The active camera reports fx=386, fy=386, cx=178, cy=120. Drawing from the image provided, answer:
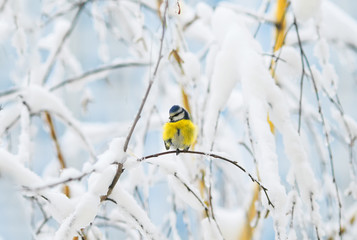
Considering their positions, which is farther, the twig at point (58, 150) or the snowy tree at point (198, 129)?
the twig at point (58, 150)

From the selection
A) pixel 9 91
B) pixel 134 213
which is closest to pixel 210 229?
pixel 134 213

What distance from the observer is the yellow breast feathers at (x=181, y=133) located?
2.52 feet

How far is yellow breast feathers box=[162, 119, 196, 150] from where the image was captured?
770 millimetres

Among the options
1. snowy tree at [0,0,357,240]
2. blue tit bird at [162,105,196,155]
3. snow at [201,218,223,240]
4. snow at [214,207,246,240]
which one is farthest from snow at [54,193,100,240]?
snow at [214,207,246,240]

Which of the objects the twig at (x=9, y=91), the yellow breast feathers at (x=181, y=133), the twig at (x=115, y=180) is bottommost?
the twig at (x=115, y=180)

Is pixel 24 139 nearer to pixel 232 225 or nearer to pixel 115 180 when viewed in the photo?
pixel 115 180

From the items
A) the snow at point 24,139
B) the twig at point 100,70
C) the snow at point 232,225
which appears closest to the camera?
the snow at point 24,139

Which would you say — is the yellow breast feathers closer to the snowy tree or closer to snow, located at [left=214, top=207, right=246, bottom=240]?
the snowy tree

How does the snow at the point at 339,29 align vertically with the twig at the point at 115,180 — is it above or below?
above

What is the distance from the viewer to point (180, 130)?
2.56 ft

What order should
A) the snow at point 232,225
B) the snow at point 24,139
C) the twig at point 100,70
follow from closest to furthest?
the snow at point 24,139 → the twig at point 100,70 → the snow at point 232,225

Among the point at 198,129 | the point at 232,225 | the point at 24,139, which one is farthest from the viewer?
the point at 232,225

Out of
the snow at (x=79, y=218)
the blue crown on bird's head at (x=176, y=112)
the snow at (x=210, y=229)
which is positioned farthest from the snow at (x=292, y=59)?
the snow at (x=79, y=218)

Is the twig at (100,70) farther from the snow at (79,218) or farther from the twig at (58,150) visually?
the snow at (79,218)
